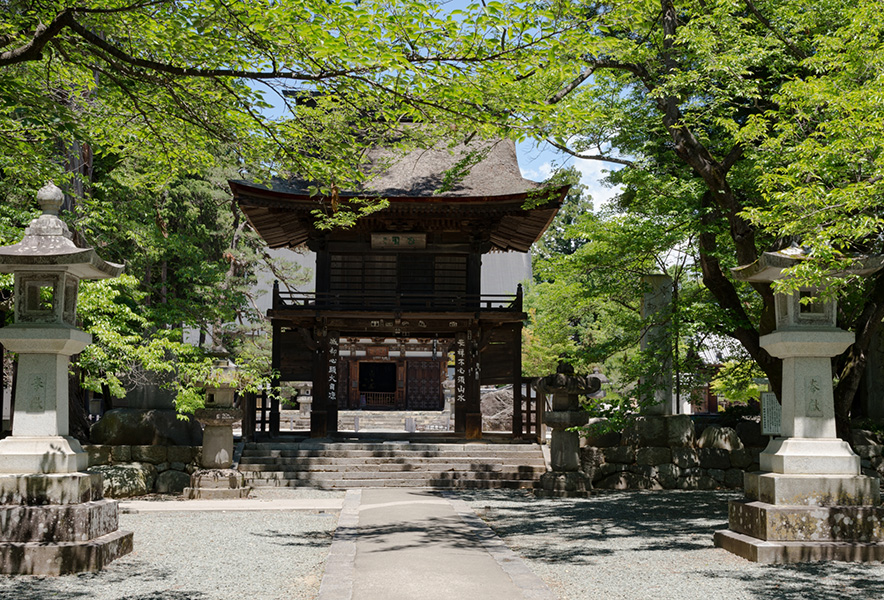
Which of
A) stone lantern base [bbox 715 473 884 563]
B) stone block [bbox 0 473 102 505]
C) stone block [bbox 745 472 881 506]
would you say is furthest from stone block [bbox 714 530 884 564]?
stone block [bbox 0 473 102 505]

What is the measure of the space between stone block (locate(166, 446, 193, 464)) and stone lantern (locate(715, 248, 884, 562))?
10.6 meters

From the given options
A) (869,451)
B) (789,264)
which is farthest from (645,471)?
(789,264)

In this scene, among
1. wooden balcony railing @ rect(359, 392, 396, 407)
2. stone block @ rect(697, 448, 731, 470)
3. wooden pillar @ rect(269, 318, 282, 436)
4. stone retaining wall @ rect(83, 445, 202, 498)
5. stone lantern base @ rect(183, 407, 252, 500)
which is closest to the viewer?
stone lantern base @ rect(183, 407, 252, 500)

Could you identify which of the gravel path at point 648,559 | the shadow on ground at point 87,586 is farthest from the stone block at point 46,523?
the gravel path at point 648,559

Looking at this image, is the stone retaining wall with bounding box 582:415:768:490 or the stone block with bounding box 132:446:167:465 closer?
the stone block with bounding box 132:446:167:465

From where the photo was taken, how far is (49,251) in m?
7.57

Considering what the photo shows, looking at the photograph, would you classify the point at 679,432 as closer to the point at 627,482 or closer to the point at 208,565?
the point at 627,482

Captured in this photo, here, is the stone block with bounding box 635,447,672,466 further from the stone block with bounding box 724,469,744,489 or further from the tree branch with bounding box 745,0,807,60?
the tree branch with bounding box 745,0,807,60

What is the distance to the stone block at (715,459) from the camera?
594 inches

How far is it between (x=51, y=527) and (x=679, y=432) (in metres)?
12.0

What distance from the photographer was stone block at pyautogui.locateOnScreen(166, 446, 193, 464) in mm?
14695

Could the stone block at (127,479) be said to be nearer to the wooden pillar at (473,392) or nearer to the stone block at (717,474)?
the wooden pillar at (473,392)

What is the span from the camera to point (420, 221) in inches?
742

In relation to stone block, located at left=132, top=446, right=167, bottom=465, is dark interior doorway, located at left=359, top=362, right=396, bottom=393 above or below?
above
